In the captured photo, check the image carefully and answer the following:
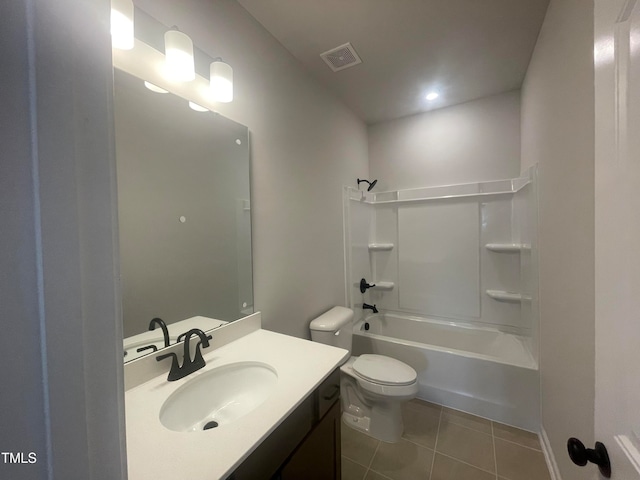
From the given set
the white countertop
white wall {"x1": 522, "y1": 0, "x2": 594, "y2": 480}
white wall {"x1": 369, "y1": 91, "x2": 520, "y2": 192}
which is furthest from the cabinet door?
white wall {"x1": 369, "y1": 91, "x2": 520, "y2": 192}

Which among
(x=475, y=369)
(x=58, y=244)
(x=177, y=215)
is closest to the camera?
(x=58, y=244)

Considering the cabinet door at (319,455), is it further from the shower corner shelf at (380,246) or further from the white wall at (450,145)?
the white wall at (450,145)

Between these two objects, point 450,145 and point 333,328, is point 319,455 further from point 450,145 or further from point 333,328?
point 450,145

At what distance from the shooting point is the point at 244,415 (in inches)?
30.9

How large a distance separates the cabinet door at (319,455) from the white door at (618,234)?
2.60ft

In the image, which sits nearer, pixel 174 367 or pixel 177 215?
pixel 174 367

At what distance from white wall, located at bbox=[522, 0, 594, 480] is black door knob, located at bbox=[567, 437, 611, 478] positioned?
556 mm

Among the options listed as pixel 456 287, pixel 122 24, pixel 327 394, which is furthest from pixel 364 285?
pixel 122 24

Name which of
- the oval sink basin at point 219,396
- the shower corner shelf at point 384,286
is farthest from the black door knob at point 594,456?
the shower corner shelf at point 384,286

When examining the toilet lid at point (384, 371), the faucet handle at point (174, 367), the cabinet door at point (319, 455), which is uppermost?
the faucet handle at point (174, 367)

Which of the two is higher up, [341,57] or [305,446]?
[341,57]

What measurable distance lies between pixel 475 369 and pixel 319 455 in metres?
1.51

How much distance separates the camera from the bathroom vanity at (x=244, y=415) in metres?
0.62

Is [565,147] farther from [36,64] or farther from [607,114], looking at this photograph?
[36,64]
